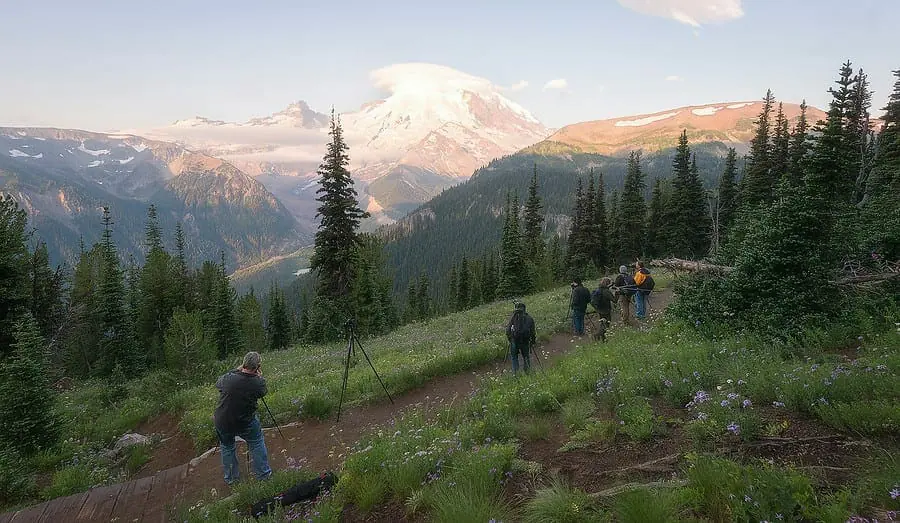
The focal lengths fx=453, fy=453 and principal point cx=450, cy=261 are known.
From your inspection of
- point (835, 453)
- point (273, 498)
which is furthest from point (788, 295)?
point (273, 498)

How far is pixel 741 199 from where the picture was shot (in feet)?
176

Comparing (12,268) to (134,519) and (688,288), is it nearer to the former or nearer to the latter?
(134,519)

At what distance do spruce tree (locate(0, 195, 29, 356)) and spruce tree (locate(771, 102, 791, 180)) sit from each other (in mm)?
60154

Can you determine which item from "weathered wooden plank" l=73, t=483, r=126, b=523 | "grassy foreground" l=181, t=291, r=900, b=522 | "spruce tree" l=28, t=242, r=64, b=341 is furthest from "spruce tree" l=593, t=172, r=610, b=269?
"weathered wooden plank" l=73, t=483, r=126, b=523

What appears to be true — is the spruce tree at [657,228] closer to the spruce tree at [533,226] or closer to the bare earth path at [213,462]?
the spruce tree at [533,226]

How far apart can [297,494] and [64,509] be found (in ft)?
16.5

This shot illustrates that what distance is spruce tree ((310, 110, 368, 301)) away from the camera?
32094 millimetres

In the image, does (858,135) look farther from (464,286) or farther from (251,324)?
(251,324)

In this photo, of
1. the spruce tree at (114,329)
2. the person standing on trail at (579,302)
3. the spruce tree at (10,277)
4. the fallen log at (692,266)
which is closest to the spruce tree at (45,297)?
the spruce tree at (114,329)

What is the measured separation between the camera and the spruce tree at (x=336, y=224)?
3209cm

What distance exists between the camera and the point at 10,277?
21.3 meters

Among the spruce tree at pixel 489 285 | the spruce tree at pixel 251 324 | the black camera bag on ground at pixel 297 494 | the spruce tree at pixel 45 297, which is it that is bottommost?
the spruce tree at pixel 251 324

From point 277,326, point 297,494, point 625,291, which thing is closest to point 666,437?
point 297,494

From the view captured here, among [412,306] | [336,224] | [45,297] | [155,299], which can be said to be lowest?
[412,306]
